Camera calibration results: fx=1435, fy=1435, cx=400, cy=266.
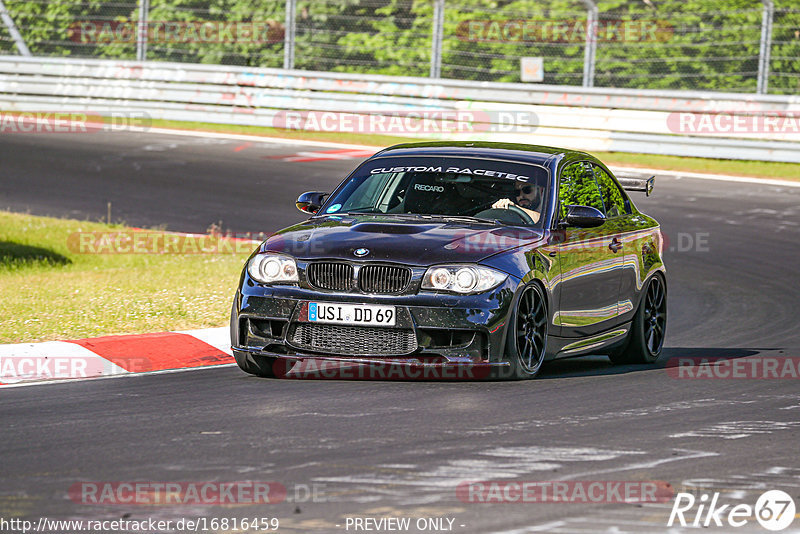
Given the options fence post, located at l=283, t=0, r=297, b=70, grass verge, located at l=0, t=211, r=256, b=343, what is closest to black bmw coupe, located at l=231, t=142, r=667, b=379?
grass verge, located at l=0, t=211, r=256, b=343

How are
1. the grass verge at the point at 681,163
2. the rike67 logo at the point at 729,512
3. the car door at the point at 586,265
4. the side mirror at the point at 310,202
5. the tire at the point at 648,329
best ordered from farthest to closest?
the grass verge at the point at 681,163 → the tire at the point at 648,329 → the side mirror at the point at 310,202 → the car door at the point at 586,265 → the rike67 logo at the point at 729,512

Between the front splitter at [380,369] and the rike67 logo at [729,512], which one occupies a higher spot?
the rike67 logo at [729,512]

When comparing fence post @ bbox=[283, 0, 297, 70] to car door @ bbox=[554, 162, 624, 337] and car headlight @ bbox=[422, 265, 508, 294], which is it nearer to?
car door @ bbox=[554, 162, 624, 337]

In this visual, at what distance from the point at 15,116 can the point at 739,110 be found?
1403 cm

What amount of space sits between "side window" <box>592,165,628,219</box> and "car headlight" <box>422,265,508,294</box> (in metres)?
2.22

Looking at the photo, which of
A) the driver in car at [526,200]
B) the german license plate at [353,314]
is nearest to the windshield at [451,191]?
the driver in car at [526,200]

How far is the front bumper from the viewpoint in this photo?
8.31m

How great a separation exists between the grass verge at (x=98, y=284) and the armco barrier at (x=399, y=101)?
9366mm

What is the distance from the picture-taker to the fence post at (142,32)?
27.2 metres

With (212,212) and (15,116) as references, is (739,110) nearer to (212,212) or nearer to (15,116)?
(212,212)

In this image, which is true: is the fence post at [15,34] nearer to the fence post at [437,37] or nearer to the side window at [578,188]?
the fence post at [437,37]

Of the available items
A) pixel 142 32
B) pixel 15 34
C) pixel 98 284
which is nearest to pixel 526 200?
pixel 98 284

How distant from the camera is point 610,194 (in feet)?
34.7

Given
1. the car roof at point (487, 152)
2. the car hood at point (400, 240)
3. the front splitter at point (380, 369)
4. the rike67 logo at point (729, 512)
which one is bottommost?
the front splitter at point (380, 369)
